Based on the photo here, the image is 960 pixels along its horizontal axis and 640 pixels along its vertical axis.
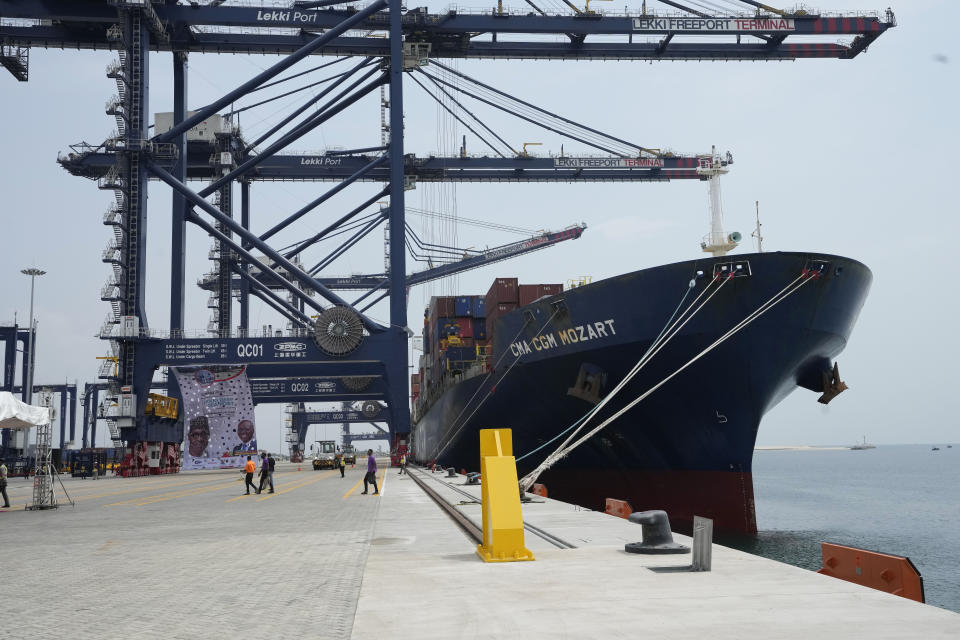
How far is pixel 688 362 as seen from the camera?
18.1 metres

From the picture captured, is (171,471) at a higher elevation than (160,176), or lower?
lower

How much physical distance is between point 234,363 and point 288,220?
8.70 meters

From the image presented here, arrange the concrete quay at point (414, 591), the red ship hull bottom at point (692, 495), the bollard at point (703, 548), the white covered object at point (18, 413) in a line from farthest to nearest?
1. the white covered object at point (18, 413)
2. the red ship hull bottom at point (692, 495)
3. the bollard at point (703, 548)
4. the concrete quay at point (414, 591)

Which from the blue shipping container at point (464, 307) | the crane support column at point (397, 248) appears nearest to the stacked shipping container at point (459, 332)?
the blue shipping container at point (464, 307)

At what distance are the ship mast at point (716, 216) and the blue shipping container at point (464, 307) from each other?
17.5 metres

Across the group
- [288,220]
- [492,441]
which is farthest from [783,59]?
[492,441]

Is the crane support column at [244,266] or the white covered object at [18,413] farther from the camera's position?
the crane support column at [244,266]

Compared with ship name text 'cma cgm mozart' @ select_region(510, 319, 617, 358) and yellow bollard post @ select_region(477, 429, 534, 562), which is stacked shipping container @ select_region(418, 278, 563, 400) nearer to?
ship name text 'cma cgm mozart' @ select_region(510, 319, 617, 358)

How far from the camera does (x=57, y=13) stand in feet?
111

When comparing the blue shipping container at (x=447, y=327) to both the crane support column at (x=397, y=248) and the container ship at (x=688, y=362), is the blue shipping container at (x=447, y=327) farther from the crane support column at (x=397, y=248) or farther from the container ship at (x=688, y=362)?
the container ship at (x=688, y=362)

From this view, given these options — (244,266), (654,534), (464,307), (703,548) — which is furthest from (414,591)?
(244,266)

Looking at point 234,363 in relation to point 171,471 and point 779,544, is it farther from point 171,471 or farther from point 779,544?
point 779,544

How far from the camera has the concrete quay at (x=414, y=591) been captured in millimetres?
5613

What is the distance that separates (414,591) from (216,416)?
3780 cm
